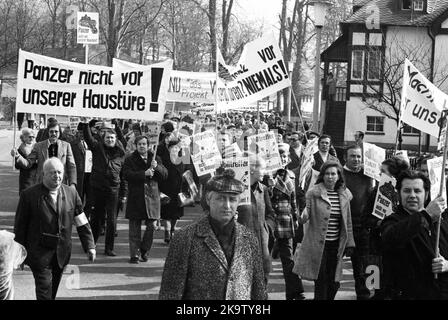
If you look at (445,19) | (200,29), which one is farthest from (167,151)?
(200,29)

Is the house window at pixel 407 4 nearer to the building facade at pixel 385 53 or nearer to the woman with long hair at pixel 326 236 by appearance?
the building facade at pixel 385 53

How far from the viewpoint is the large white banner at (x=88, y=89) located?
34.1 feet

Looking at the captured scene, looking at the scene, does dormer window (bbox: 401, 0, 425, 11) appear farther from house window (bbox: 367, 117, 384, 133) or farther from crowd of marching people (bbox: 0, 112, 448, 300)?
crowd of marching people (bbox: 0, 112, 448, 300)

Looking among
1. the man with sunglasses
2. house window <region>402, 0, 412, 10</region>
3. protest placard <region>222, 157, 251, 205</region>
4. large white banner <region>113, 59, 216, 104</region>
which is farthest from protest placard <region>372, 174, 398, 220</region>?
house window <region>402, 0, 412, 10</region>

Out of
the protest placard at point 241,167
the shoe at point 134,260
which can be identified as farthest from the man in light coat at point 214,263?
the shoe at point 134,260

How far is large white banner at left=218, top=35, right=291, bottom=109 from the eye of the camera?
12.9 m

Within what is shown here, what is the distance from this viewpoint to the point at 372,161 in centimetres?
890

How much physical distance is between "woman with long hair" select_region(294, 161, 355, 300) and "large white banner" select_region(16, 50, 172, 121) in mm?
3428

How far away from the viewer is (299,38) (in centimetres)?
5278

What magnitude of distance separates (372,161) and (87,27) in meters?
19.5

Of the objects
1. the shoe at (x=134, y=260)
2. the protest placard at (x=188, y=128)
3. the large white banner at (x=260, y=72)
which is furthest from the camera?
the protest placard at (x=188, y=128)

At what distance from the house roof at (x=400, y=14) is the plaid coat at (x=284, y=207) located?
3176cm

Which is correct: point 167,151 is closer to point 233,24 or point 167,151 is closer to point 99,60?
point 233,24

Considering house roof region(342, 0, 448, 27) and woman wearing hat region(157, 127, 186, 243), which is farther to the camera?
house roof region(342, 0, 448, 27)
